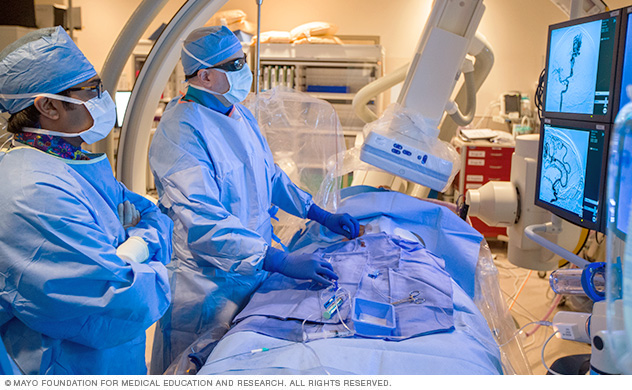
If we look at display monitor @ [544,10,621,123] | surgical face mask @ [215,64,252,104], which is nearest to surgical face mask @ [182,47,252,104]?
surgical face mask @ [215,64,252,104]

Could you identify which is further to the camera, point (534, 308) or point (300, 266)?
point (534, 308)

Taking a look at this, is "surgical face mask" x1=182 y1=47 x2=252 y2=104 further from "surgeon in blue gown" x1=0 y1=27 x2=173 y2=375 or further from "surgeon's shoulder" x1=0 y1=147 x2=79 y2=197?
"surgeon's shoulder" x1=0 y1=147 x2=79 y2=197

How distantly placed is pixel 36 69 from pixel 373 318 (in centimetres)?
100

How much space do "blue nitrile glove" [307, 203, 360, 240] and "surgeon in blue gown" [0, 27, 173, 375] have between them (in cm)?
79

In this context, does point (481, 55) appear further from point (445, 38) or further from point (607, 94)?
point (607, 94)

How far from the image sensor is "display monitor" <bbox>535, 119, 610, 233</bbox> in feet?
5.13

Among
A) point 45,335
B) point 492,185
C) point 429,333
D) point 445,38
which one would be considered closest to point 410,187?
point 492,185

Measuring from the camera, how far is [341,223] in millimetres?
2039

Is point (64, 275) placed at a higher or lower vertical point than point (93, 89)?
lower

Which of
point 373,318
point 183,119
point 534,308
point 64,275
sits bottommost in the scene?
point 534,308

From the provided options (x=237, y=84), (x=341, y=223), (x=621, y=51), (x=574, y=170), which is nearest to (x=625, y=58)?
(x=621, y=51)

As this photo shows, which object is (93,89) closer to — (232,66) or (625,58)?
(232,66)

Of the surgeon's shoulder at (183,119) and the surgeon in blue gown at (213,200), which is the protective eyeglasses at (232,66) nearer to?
the surgeon in blue gown at (213,200)

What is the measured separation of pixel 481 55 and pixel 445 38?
2.77ft
